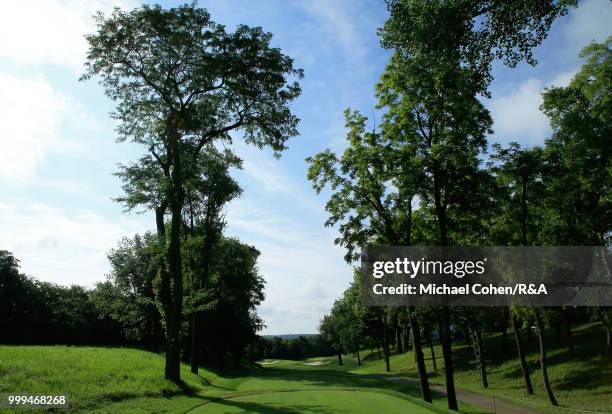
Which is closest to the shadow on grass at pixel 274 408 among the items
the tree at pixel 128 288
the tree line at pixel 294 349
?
the tree at pixel 128 288

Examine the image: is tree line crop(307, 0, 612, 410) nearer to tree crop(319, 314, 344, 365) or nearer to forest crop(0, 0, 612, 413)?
forest crop(0, 0, 612, 413)

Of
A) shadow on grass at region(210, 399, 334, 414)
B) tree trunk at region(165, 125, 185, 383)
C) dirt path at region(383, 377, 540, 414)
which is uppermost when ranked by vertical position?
tree trunk at region(165, 125, 185, 383)

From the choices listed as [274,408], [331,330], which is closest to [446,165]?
[274,408]

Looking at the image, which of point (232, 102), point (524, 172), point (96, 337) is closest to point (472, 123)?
point (524, 172)

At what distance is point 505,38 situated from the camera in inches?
520

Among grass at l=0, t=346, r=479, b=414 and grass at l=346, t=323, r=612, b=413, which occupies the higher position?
grass at l=0, t=346, r=479, b=414

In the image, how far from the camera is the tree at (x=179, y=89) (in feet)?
71.5

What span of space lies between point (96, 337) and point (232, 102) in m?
62.0

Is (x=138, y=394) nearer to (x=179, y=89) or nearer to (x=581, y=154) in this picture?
(x=179, y=89)

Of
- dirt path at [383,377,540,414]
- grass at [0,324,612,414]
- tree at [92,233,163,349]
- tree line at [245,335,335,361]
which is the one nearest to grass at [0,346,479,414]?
grass at [0,324,612,414]

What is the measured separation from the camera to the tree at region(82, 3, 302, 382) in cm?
2180

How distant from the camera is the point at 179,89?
23.8m

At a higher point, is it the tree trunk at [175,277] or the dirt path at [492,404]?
the tree trunk at [175,277]

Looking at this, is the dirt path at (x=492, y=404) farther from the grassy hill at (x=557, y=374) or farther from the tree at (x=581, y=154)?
the tree at (x=581, y=154)
